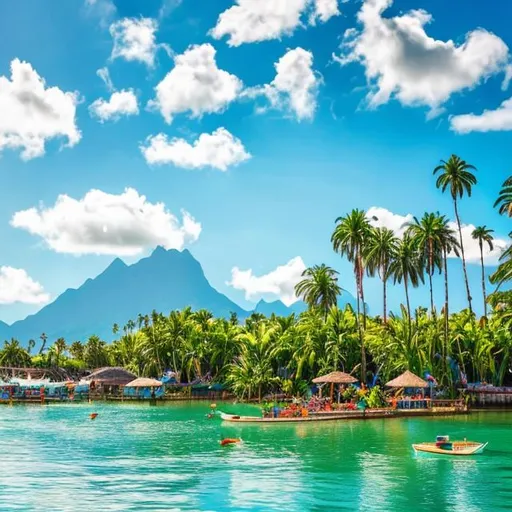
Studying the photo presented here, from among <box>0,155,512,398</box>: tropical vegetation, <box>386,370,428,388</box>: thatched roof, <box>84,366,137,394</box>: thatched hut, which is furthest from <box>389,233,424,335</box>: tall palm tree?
<box>84,366,137,394</box>: thatched hut

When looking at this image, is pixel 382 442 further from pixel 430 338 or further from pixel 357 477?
pixel 430 338

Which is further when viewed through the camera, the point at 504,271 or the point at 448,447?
the point at 504,271

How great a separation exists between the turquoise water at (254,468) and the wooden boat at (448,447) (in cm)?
43

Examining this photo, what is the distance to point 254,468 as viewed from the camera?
30375 mm

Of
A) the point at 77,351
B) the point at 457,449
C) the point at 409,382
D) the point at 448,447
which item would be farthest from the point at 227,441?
the point at 77,351

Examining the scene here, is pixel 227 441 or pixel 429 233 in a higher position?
pixel 429 233

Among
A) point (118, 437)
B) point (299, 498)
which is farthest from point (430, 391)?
point (299, 498)

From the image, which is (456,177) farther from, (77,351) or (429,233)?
(77,351)

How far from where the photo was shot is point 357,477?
91.2ft

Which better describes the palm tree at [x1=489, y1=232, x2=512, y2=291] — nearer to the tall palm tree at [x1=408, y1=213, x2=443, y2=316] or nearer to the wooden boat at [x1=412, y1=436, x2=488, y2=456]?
the tall palm tree at [x1=408, y1=213, x2=443, y2=316]

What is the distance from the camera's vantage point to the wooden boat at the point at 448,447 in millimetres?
32531

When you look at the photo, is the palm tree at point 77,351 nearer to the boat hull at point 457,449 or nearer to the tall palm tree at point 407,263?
the tall palm tree at point 407,263

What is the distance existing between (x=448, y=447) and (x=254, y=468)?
31.9 feet

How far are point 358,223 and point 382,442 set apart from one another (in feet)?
101
